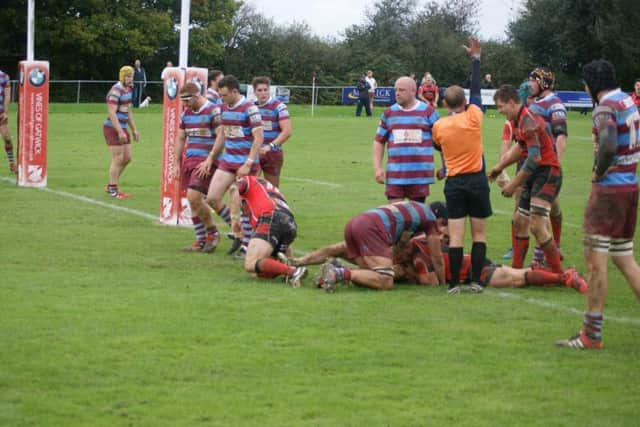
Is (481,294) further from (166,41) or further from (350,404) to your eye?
(166,41)

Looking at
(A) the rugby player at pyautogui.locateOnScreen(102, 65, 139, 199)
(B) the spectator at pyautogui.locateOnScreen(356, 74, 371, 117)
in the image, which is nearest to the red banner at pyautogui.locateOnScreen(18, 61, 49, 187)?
(A) the rugby player at pyautogui.locateOnScreen(102, 65, 139, 199)

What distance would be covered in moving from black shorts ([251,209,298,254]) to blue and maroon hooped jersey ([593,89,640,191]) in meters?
3.73

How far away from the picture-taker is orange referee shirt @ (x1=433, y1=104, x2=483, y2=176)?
1004 cm

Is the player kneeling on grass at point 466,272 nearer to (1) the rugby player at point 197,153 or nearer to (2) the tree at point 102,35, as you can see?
(1) the rugby player at point 197,153

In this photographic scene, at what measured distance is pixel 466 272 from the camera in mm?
10539

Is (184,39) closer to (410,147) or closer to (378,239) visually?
(410,147)

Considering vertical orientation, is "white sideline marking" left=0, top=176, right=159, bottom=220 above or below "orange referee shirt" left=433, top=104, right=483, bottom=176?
below

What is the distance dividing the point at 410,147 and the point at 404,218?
1.24 m

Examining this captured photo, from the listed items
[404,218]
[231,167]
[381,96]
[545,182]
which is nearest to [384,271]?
[404,218]

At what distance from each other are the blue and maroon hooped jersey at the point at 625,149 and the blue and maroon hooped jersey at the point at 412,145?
11.0 feet

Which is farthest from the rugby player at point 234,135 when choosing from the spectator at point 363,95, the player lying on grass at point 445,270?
the spectator at point 363,95

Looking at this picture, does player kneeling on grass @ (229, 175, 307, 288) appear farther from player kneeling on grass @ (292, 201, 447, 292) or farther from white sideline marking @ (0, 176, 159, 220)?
white sideline marking @ (0, 176, 159, 220)

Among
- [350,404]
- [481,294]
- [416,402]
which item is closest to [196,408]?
[350,404]

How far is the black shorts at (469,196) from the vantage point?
10031 millimetres
